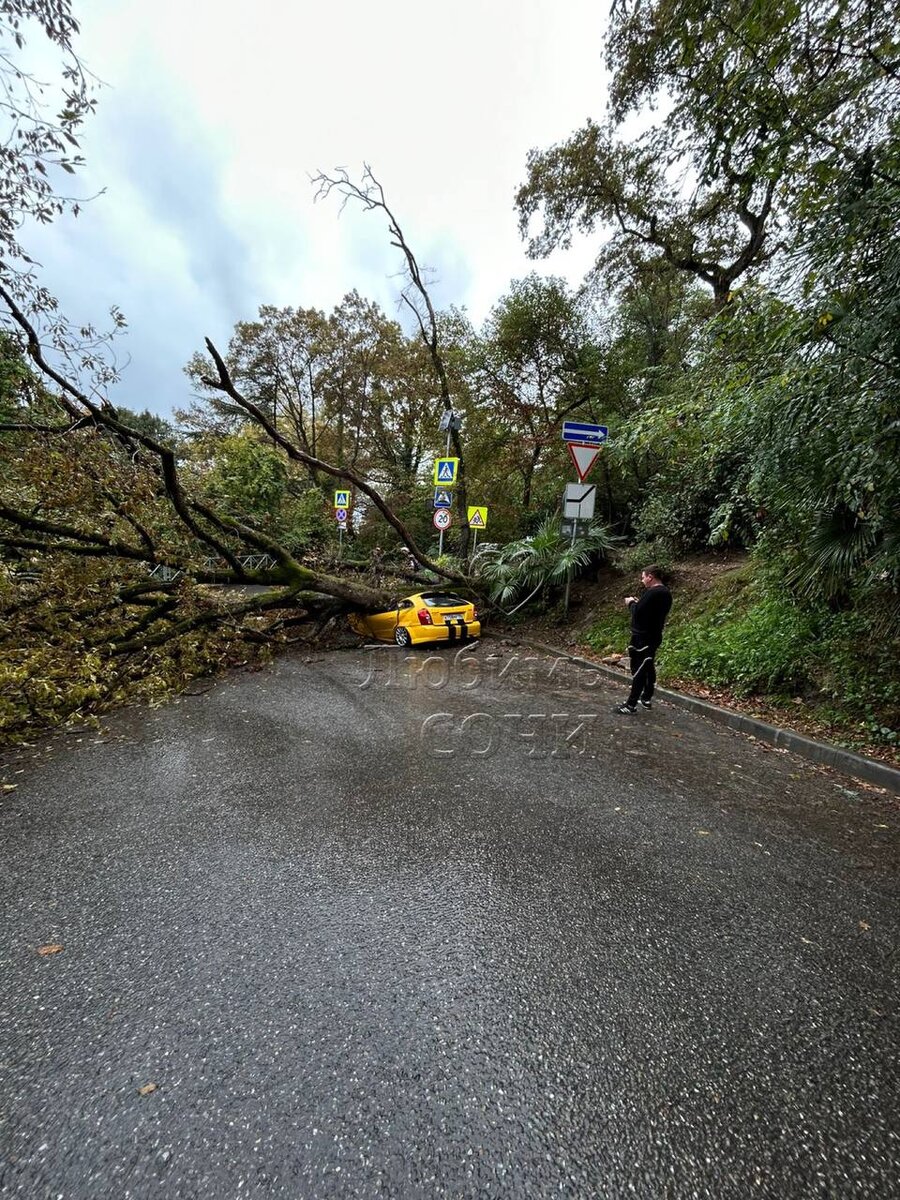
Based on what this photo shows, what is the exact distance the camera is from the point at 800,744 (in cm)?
449

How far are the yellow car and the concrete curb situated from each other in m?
4.05

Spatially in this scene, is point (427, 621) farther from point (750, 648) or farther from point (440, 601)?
point (750, 648)

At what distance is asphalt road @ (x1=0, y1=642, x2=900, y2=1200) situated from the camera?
1.32 meters

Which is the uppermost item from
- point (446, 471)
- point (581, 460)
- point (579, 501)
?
point (446, 471)

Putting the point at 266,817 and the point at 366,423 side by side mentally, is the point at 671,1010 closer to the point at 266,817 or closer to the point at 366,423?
the point at 266,817

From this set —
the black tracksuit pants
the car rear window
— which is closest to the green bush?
the black tracksuit pants

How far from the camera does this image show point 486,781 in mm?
3650

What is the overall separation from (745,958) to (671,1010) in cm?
52

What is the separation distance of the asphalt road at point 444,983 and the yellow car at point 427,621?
5220 millimetres

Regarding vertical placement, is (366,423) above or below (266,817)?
above

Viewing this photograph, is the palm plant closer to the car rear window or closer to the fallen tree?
the car rear window

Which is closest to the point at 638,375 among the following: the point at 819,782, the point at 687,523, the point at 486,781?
the point at 687,523

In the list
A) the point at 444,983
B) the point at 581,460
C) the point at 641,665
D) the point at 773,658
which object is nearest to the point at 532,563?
the point at 581,460

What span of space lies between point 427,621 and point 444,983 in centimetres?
725
